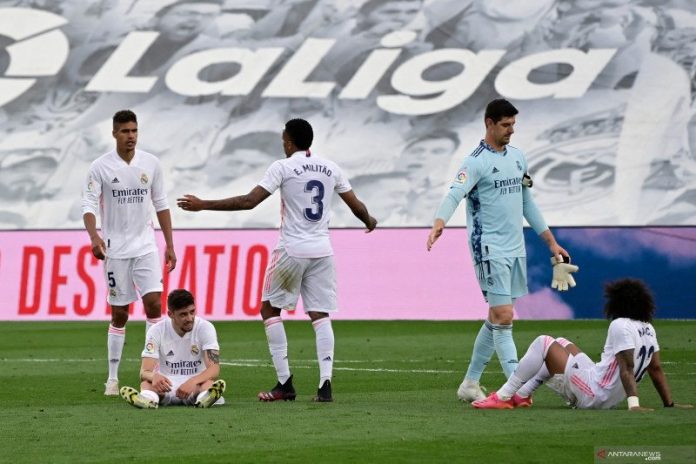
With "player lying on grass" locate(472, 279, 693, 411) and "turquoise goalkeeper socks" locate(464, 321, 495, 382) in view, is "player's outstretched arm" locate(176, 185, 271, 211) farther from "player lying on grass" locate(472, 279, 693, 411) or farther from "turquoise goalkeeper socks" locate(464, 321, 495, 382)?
"player lying on grass" locate(472, 279, 693, 411)

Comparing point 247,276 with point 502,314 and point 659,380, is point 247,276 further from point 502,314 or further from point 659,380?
point 659,380

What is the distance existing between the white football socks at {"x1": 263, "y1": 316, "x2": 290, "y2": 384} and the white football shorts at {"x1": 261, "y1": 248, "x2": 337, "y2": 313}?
161mm

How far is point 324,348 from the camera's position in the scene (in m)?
11.3

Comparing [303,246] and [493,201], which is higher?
[493,201]

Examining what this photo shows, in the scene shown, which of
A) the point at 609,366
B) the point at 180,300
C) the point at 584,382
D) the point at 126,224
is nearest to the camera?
the point at 609,366

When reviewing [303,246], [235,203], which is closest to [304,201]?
[303,246]

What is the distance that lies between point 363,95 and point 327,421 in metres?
19.5

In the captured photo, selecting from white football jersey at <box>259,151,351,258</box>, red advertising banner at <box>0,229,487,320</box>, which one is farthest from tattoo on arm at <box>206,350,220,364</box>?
red advertising banner at <box>0,229,487,320</box>

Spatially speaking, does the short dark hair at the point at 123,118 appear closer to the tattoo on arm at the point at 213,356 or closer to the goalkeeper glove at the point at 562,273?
the tattoo on arm at the point at 213,356

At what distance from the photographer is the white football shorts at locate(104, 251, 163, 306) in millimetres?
12562

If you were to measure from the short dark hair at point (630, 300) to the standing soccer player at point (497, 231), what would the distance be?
75 centimetres

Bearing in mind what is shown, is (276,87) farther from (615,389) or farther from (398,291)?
(615,389)

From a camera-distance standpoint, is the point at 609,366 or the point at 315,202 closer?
the point at 609,366

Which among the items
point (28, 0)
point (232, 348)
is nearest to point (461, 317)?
point (232, 348)
